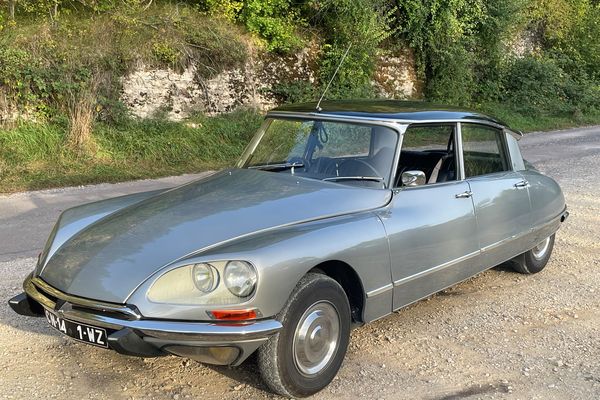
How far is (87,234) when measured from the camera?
3.45 m

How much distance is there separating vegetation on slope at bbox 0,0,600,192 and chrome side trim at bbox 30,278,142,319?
6.21 metres

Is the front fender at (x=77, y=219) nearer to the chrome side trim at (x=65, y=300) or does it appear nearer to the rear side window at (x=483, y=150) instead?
the chrome side trim at (x=65, y=300)

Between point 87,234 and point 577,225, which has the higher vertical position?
point 87,234

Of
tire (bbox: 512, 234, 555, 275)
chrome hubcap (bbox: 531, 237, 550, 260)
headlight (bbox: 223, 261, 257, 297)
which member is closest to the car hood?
headlight (bbox: 223, 261, 257, 297)

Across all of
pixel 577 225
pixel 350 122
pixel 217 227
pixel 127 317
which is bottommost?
pixel 577 225

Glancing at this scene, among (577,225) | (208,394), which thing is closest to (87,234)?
(208,394)

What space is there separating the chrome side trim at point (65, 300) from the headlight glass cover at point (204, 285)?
122mm

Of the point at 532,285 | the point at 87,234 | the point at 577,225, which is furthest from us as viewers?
the point at 577,225

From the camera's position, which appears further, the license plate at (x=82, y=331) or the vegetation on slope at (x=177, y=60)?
the vegetation on slope at (x=177, y=60)

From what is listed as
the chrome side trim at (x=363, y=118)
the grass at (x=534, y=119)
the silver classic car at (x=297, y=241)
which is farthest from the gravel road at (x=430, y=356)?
the grass at (x=534, y=119)

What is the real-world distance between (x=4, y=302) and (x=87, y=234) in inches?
60.1

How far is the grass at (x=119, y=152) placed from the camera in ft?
31.0

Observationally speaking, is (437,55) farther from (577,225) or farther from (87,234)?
(87,234)

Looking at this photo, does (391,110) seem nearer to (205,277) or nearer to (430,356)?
(430,356)
